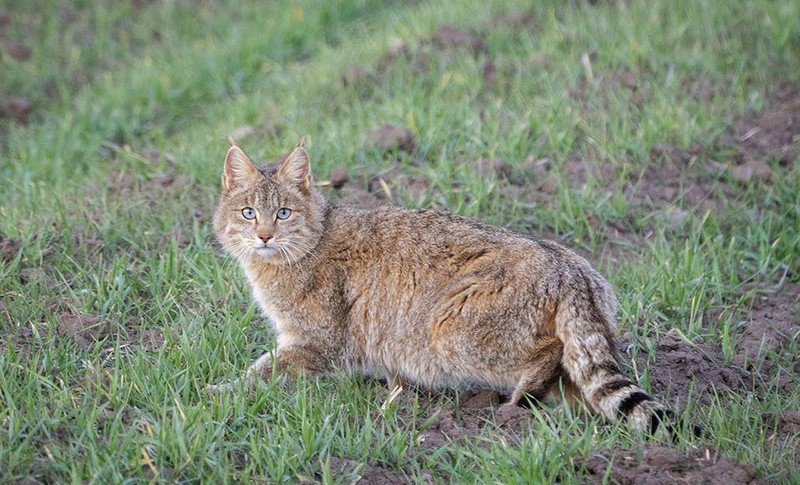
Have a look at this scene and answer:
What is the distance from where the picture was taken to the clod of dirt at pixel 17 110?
37.6ft

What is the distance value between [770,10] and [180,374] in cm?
809

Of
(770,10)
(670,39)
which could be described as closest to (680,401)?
(670,39)

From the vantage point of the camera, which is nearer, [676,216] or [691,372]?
[691,372]

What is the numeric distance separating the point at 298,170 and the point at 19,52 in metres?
7.66

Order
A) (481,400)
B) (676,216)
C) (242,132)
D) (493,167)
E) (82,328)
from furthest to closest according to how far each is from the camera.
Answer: (242,132)
(493,167)
(676,216)
(82,328)
(481,400)

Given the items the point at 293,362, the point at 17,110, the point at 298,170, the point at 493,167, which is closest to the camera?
the point at 293,362

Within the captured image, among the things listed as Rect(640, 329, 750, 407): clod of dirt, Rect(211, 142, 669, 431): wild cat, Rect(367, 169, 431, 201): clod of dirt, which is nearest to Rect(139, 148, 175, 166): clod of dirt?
Rect(367, 169, 431, 201): clod of dirt

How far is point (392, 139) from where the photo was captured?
28.7 feet

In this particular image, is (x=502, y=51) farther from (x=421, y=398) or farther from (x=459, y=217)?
(x=421, y=398)

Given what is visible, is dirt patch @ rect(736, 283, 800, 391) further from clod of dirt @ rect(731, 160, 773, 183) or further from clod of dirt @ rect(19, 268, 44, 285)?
clod of dirt @ rect(19, 268, 44, 285)

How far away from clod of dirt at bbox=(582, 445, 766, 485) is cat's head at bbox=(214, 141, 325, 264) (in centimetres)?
243

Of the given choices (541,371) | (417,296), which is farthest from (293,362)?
(541,371)

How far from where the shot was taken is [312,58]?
1188 cm

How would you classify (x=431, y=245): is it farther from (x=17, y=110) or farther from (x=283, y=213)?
(x=17, y=110)
